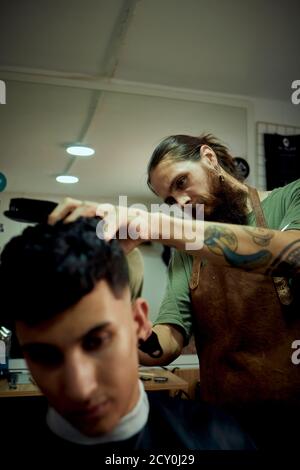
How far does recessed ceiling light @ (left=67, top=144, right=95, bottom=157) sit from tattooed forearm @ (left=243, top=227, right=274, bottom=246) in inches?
27.7

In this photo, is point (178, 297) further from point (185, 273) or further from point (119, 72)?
point (119, 72)

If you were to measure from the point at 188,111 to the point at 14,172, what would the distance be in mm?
804

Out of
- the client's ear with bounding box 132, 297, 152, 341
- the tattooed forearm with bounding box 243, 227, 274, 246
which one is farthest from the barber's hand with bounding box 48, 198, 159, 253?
the tattooed forearm with bounding box 243, 227, 274, 246

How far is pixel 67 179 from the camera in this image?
1.35 metres

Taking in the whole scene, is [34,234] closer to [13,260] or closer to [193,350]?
[13,260]

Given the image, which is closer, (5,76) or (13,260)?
(13,260)

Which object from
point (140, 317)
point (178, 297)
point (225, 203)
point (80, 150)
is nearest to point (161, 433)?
point (140, 317)

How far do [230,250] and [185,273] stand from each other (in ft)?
1.15

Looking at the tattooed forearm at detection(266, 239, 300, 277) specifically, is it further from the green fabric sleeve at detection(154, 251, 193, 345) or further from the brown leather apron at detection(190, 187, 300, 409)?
the green fabric sleeve at detection(154, 251, 193, 345)

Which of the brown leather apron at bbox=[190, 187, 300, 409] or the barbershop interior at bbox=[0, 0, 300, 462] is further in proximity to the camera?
the brown leather apron at bbox=[190, 187, 300, 409]

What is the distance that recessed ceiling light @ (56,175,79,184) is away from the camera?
1.34 metres

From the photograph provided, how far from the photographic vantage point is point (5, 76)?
1600 mm
